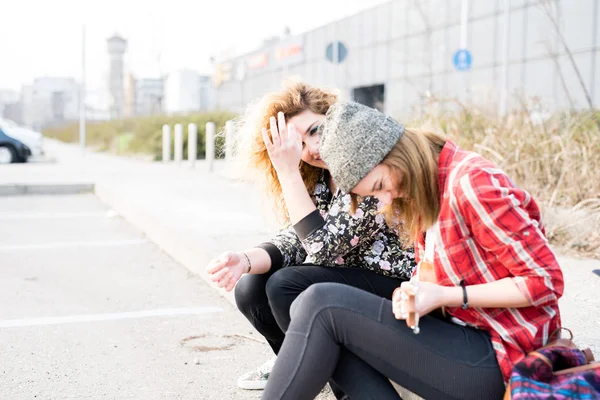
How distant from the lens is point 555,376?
181 centimetres

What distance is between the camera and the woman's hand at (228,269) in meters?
2.74

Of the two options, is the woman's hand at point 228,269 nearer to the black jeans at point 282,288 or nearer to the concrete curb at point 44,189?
the black jeans at point 282,288

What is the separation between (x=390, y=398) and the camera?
6.89 feet

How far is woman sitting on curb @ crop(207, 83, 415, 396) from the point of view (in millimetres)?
2646

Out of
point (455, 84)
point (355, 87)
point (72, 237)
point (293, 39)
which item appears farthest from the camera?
point (293, 39)

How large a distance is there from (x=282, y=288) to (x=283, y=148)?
0.51 meters

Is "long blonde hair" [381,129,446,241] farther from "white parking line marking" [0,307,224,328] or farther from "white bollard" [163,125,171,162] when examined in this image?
"white bollard" [163,125,171,162]

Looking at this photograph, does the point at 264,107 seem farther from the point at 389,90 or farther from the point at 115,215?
the point at 389,90

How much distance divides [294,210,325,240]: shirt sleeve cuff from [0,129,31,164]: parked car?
1675 centimetres

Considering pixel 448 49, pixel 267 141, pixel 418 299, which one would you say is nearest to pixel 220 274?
pixel 267 141

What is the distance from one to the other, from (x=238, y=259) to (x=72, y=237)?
481 centimetres

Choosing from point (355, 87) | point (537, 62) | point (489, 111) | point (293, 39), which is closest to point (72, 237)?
point (489, 111)

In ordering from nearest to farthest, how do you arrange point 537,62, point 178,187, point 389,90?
point 178,187 < point 537,62 < point 389,90

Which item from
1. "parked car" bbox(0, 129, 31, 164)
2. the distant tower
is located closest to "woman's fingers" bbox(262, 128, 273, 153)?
"parked car" bbox(0, 129, 31, 164)
